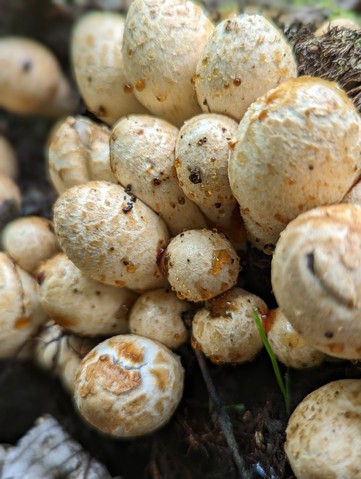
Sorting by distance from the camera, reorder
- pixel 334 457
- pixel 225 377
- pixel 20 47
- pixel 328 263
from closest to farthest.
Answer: pixel 328 263 → pixel 334 457 → pixel 225 377 → pixel 20 47

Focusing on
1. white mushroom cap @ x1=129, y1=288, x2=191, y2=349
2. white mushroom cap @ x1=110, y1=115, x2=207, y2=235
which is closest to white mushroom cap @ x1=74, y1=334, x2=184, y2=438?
white mushroom cap @ x1=129, y1=288, x2=191, y2=349

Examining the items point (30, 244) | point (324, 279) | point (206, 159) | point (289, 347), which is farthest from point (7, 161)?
point (324, 279)

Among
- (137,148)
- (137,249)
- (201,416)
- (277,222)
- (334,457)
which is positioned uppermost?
(137,148)

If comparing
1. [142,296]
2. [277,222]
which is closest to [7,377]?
[142,296]

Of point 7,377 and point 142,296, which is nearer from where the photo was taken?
point 142,296


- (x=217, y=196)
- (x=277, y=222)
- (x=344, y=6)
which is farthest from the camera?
(x=344, y=6)

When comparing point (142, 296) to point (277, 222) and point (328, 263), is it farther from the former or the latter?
point (328, 263)

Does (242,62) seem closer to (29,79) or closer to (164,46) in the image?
(164,46)

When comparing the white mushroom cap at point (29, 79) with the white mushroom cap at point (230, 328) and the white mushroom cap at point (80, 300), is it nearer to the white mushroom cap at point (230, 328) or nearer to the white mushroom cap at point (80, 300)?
the white mushroom cap at point (80, 300)
